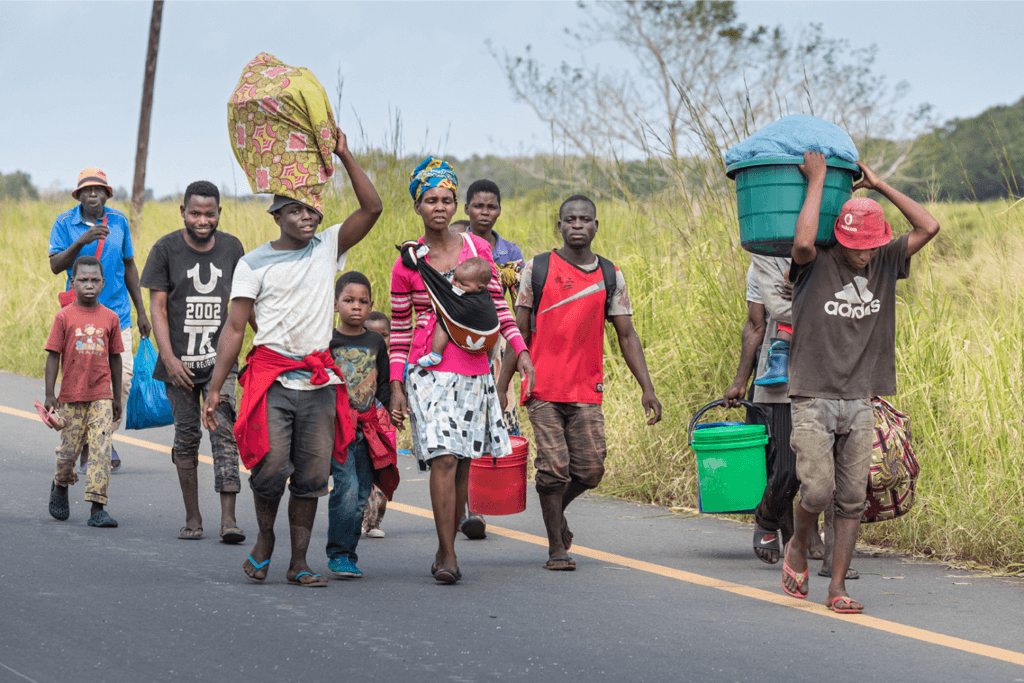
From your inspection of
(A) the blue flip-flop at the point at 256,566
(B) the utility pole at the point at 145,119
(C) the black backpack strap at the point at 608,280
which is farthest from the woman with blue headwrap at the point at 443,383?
(B) the utility pole at the point at 145,119

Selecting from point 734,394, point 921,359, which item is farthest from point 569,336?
point 921,359

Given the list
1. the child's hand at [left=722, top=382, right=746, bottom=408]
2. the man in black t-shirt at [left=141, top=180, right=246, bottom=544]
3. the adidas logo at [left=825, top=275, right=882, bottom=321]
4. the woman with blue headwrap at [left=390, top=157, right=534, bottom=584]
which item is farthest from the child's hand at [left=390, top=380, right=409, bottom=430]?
the adidas logo at [left=825, top=275, right=882, bottom=321]

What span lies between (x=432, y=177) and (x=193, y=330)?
187 centimetres

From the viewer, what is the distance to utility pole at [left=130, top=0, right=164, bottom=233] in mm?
22875

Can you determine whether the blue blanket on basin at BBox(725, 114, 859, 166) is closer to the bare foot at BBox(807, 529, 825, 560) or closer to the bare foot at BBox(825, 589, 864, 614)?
the bare foot at BBox(825, 589, 864, 614)

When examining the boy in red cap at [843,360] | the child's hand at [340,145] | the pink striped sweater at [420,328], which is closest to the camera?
the boy in red cap at [843,360]

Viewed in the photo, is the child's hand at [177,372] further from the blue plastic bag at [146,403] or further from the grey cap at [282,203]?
the grey cap at [282,203]

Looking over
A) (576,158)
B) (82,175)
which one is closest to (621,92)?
(576,158)

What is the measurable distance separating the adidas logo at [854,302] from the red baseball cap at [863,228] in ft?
0.65

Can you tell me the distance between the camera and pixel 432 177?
611cm

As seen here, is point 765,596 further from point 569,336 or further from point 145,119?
point 145,119

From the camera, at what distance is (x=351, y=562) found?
606 centimetres

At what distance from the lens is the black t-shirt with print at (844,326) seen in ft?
17.5

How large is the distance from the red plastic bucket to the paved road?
30 centimetres
